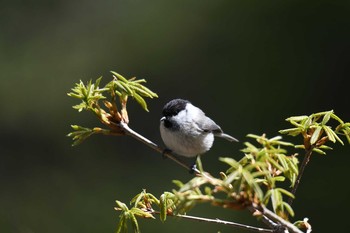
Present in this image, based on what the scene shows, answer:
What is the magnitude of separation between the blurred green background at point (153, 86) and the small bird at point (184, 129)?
1819mm

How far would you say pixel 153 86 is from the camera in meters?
4.75

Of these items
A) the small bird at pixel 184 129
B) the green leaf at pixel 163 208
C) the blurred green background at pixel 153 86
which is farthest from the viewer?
the blurred green background at pixel 153 86

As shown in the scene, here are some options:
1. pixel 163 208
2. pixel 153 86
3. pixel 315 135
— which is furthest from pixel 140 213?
pixel 153 86

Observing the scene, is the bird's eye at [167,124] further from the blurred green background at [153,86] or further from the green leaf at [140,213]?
the blurred green background at [153,86]

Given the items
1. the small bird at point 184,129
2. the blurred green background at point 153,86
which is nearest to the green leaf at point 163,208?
the small bird at point 184,129

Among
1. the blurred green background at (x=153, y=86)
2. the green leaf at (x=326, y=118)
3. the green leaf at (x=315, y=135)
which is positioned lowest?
the blurred green background at (x=153, y=86)

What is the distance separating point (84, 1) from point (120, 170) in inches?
70.5

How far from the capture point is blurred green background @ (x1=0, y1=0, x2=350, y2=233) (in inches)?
166

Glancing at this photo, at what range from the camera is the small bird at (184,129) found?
2.08 m

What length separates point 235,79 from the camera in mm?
4668

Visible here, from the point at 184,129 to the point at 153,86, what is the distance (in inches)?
105

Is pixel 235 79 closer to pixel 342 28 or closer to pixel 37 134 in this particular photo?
pixel 342 28

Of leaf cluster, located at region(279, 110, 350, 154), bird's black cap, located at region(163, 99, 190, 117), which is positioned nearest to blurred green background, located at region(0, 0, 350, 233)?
bird's black cap, located at region(163, 99, 190, 117)

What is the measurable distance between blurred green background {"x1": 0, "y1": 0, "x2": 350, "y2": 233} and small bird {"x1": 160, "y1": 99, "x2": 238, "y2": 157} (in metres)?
1.82
